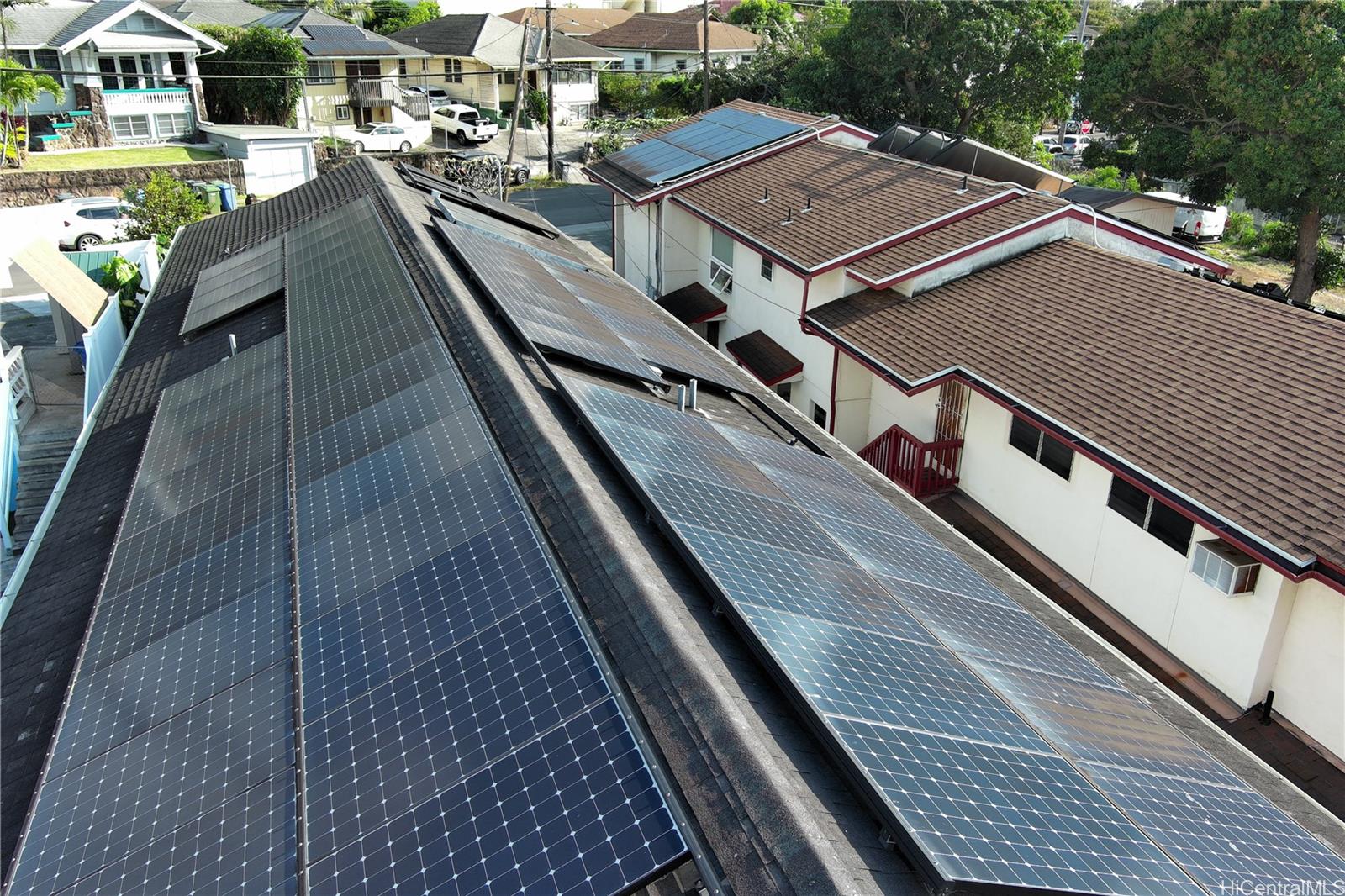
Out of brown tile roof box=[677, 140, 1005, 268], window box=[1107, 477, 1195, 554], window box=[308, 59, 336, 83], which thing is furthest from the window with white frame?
window box=[308, 59, 336, 83]

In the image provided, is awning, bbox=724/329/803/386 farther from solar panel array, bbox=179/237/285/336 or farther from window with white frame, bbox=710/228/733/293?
solar panel array, bbox=179/237/285/336

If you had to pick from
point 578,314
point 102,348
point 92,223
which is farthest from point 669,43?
point 578,314

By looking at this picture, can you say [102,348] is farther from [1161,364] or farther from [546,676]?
[1161,364]

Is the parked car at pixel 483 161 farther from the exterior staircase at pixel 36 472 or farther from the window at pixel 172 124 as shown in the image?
the exterior staircase at pixel 36 472

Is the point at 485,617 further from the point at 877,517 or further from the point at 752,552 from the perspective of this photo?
the point at 877,517

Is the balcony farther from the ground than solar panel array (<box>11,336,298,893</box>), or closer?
farther from the ground

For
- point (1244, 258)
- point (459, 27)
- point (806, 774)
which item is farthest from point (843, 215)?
point (459, 27)
